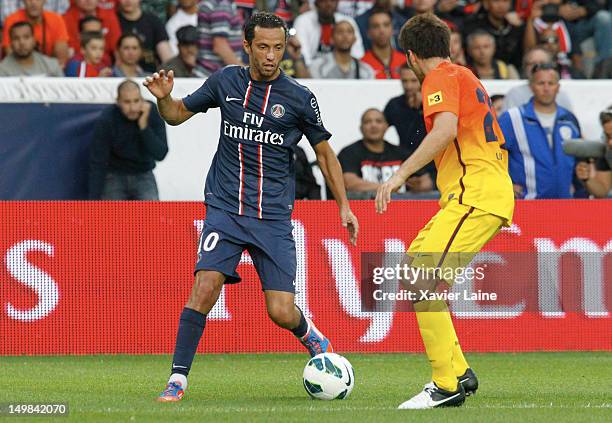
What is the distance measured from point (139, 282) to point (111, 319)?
1.38 feet

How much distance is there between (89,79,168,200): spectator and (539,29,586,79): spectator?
5524 mm

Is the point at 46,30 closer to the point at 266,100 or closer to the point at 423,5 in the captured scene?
the point at 423,5

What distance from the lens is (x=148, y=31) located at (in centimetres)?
1536

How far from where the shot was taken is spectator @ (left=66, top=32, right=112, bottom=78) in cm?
1444

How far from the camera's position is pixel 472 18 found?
1644 cm

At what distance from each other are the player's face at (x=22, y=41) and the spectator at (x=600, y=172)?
6117mm

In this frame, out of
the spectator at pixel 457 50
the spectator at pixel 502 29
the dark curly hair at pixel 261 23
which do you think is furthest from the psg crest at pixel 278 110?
the spectator at pixel 502 29

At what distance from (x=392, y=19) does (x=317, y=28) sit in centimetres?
114

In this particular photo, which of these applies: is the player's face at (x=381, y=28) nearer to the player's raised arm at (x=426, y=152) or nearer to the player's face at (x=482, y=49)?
the player's face at (x=482, y=49)

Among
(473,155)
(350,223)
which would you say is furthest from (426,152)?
(350,223)

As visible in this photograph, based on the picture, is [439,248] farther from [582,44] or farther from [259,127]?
[582,44]

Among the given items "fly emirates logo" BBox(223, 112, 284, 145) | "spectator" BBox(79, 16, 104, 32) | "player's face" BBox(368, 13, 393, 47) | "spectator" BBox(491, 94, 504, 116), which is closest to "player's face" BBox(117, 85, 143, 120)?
"spectator" BBox(79, 16, 104, 32)

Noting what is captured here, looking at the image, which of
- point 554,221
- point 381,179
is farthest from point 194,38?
point 554,221

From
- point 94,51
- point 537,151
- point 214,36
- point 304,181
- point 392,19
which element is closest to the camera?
point 537,151
